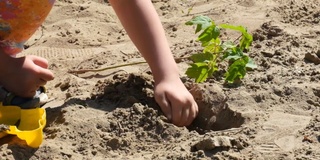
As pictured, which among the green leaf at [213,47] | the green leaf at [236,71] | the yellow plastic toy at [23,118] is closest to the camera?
the yellow plastic toy at [23,118]

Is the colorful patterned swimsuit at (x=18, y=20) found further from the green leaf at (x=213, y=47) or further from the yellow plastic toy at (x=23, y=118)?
the green leaf at (x=213, y=47)

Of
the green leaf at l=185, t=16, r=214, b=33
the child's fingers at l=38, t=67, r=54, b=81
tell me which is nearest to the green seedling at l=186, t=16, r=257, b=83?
the green leaf at l=185, t=16, r=214, b=33

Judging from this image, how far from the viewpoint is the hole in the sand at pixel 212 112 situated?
8.83 feet

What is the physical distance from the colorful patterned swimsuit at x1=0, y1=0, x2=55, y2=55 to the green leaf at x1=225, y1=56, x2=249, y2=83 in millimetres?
764

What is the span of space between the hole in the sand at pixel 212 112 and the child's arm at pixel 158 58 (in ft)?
0.15

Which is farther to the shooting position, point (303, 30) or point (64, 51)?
point (64, 51)

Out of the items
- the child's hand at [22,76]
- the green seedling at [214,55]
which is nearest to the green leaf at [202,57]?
the green seedling at [214,55]

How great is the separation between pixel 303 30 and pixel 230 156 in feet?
3.80

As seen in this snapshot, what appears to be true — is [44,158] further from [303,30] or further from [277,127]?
[303,30]

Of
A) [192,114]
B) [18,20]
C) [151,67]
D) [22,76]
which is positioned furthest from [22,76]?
[192,114]

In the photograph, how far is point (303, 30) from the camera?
331 centimetres

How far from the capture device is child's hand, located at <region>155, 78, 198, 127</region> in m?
2.71

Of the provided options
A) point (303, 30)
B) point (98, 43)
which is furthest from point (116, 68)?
point (303, 30)

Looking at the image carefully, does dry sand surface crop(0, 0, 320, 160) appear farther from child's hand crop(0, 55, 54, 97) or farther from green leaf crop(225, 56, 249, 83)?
child's hand crop(0, 55, 54, 97)
